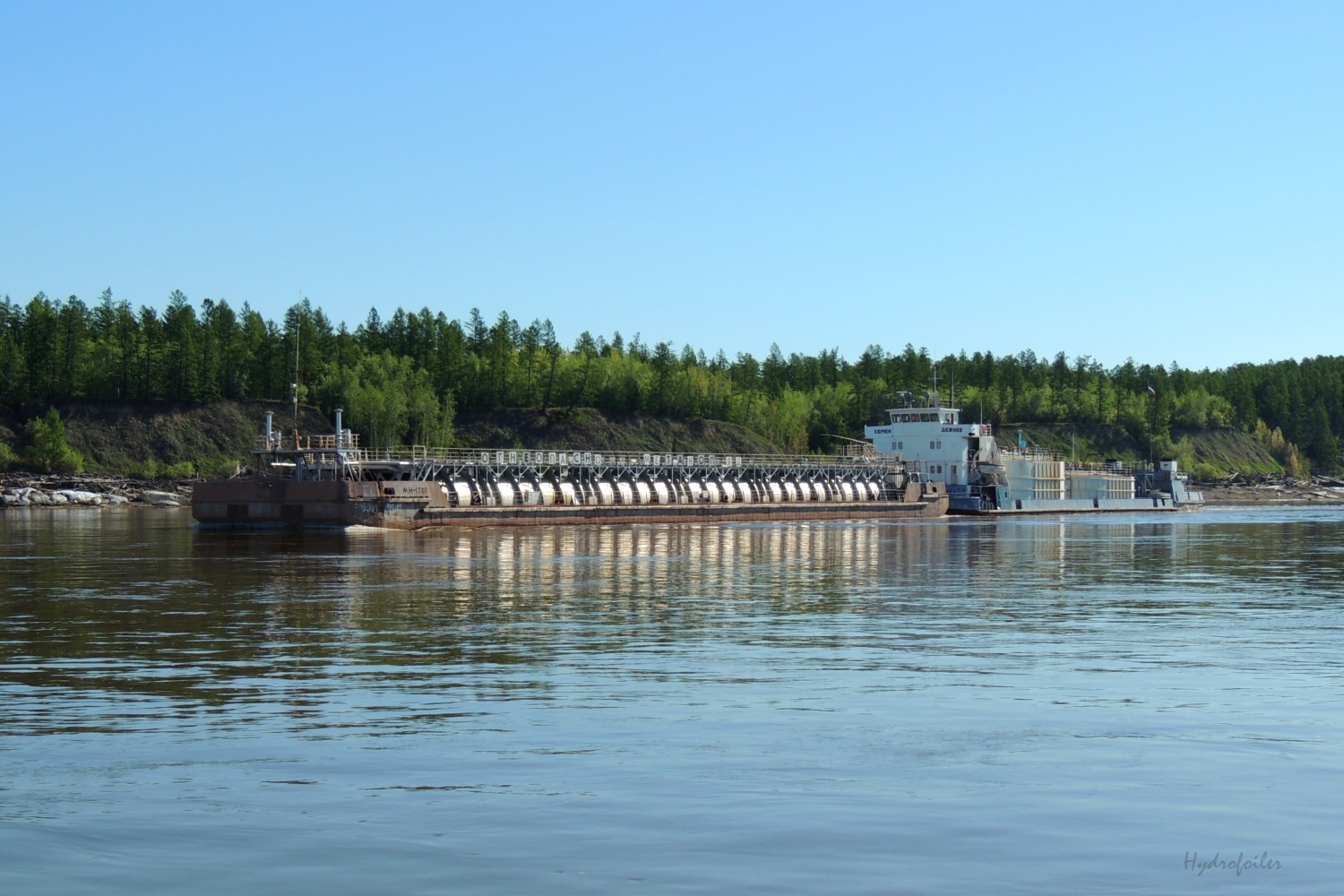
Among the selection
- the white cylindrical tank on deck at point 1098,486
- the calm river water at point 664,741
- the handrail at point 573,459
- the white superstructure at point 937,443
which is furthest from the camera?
the white cylindrical tank on deck at point 1098,486

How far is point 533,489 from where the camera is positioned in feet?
319

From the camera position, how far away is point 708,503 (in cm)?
10906

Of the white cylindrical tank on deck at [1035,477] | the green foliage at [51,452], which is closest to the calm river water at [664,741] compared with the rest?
the white cylindrical tank on deck at [1035,477]

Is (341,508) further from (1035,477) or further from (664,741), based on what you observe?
(1035,477)

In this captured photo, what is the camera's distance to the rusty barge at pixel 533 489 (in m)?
81.1

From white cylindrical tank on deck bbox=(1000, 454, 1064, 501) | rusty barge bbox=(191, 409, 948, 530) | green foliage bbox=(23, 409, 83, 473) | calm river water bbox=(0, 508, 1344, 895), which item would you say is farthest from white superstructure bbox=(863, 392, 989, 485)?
green foliage bbox=(23, 409, 83, 473)

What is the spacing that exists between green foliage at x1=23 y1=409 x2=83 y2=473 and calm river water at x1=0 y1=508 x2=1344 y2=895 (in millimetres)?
148770

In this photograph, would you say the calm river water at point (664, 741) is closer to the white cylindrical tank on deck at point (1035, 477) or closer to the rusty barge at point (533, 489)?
the rusty barge at point (533, 489)

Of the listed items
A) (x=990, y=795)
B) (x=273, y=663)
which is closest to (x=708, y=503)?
(x=273, y=663)

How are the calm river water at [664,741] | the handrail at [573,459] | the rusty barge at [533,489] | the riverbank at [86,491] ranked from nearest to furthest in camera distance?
the calm river water at [664,741]
the rusty barge at [533,489]
the handrail at [573,459]
the riverbank at [86,491]

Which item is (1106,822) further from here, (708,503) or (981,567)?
(708,503)

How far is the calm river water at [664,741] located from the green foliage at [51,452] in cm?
14877

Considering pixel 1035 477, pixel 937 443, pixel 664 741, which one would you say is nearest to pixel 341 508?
pixel 664 741

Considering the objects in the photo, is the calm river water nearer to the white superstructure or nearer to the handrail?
the handrail
